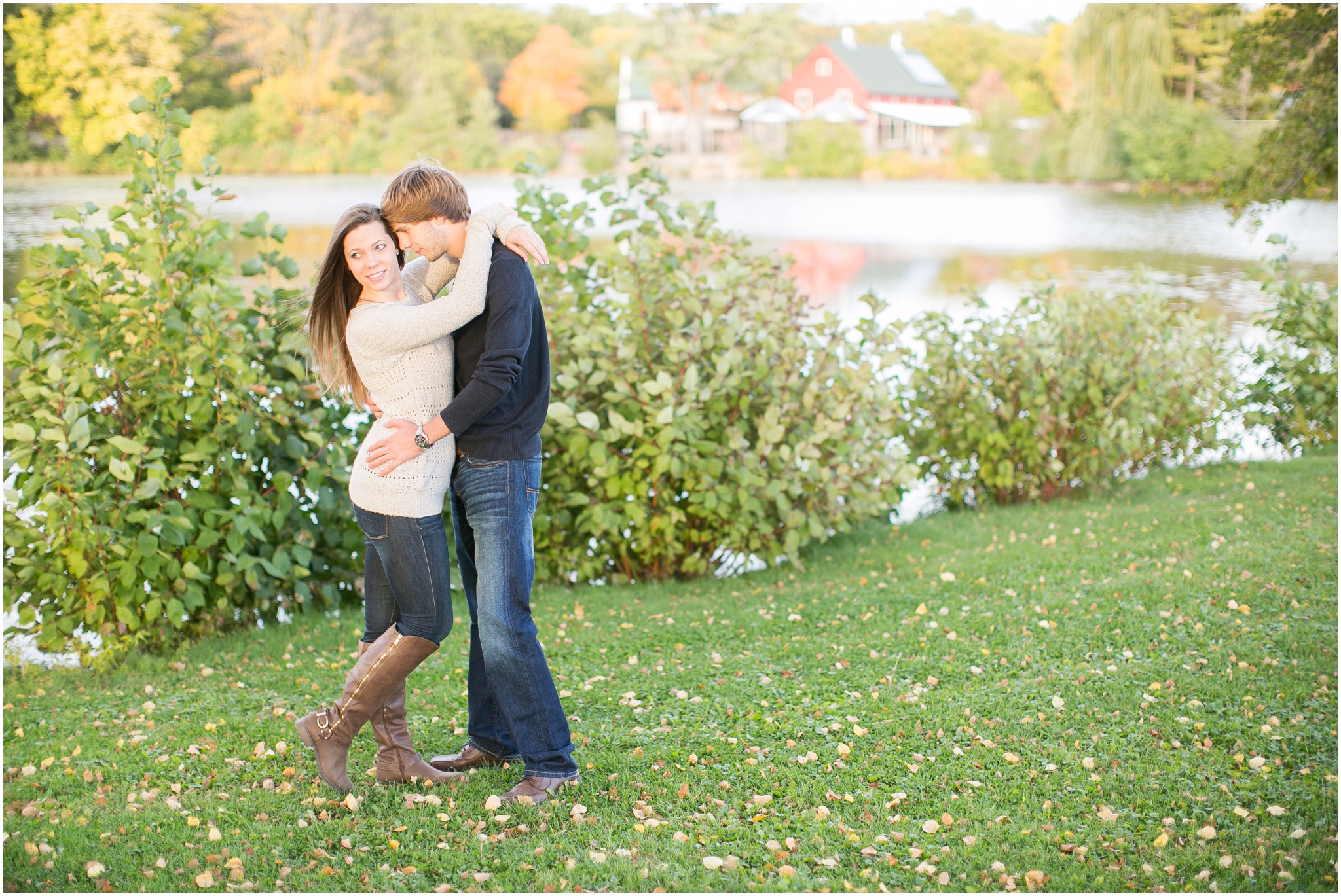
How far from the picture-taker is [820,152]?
17.1 meters

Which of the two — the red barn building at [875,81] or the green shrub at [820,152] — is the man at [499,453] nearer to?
the red barn building at [875,81]

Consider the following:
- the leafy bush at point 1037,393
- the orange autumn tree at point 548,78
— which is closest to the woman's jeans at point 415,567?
the leafy bush at point 1037,393

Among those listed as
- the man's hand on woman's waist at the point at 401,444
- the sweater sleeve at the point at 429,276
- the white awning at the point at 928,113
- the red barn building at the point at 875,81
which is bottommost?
the man's hand on woman's waist at the point at 401,444

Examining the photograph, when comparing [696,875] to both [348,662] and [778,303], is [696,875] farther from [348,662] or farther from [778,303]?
[778,303]

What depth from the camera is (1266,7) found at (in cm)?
702

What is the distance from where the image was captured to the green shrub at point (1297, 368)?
6.33 meters

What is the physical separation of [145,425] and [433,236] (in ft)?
5.78

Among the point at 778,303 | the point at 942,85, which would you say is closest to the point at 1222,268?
the point at 942,85

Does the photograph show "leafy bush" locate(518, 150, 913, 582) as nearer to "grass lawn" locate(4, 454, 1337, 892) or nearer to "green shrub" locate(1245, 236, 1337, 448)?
"grass lawn" locate(4, 454, 1337, 892)

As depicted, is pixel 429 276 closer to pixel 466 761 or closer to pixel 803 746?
pixel 466 761

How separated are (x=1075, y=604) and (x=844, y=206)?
590 inches

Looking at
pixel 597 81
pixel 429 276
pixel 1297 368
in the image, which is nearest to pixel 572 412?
pixel 429 276

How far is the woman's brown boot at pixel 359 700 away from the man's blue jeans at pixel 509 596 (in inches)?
6.8

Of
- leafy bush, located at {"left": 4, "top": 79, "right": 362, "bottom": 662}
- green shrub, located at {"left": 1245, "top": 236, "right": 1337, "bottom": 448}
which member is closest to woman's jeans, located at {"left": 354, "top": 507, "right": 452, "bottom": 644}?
leafy bush, located at {"left": 4, "top": 79, "right": 362, "bottom": 662}
